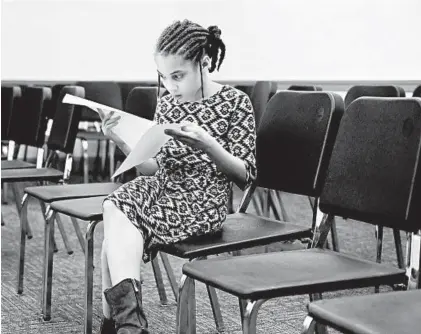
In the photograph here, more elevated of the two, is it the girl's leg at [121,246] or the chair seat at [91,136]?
the girl's leg at [121,246]

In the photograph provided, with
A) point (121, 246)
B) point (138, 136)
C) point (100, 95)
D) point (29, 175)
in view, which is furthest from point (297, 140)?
point (100, 95)

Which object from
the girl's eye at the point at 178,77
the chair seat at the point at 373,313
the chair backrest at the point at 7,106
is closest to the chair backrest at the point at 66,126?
the chair backrest at the point at 7,106

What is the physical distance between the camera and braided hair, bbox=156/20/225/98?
1.85 m

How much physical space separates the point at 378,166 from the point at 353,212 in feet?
0.40

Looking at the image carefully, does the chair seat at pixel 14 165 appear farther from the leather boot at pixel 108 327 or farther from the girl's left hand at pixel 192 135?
the girl's left hand at pixel 192 135

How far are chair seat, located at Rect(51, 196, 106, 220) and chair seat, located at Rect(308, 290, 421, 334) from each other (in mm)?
1023

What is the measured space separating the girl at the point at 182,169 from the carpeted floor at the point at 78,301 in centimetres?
57

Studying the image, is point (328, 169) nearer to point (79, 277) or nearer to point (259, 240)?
point (259, 240)

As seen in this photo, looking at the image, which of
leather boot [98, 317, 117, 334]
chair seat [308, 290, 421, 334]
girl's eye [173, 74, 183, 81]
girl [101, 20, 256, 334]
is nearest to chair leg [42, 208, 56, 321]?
girl [101, 20, 256, 334]

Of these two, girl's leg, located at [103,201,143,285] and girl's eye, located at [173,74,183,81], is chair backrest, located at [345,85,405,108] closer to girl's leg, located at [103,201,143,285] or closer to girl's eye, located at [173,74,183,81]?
girl's eye, located at [173,74,183,81]

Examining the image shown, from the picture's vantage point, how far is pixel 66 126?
296cm

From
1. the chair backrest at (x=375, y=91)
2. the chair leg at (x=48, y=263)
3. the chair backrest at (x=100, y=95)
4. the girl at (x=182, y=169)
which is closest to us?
the girl at (x=182, y=169)

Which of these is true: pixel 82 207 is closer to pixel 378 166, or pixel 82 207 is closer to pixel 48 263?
pixel 48 263

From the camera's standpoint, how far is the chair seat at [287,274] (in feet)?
4.45
